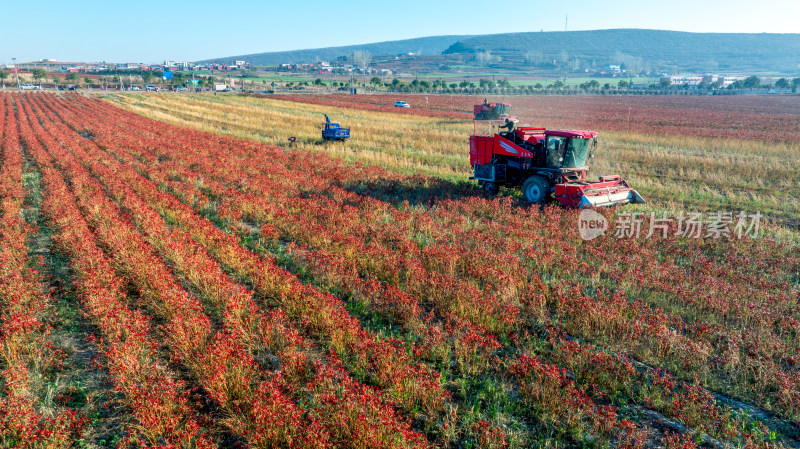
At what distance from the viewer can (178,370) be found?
540cm

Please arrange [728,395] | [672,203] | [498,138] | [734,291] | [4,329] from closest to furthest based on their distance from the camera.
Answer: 1. [728,395]
2. [4,329]
3. [734,291]
4. [672,203]
5. [498,138]

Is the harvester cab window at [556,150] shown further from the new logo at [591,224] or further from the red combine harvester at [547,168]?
the new logo at [591,224]

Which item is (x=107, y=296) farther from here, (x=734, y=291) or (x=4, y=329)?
(x=734, y=291)

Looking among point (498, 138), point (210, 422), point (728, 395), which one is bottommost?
point (728, 395)

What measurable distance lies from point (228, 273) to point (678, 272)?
26.9 feet

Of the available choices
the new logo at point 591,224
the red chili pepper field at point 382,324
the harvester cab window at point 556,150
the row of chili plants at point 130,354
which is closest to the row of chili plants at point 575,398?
the red chili pepper field at point 382,324

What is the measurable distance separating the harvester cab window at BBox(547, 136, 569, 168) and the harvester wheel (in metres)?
0.60

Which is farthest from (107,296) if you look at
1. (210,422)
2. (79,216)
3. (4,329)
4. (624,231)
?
(624,231)

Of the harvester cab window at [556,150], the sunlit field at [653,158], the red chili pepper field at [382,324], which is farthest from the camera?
the sunlit field at [653,158]

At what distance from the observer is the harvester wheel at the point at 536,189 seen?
507 inches

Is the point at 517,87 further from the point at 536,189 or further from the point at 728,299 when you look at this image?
the point at 728,299

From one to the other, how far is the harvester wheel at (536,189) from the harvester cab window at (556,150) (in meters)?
0.60

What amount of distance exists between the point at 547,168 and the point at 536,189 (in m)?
0.73

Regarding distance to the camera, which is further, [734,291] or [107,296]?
[734,291]
